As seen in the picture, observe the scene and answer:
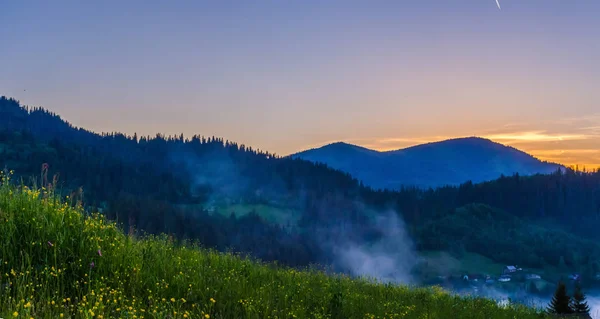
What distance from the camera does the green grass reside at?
760 cm

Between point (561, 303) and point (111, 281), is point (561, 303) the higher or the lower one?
the lower one

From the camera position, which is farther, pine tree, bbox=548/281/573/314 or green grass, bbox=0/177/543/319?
pine tree, bbox=548/281/573/314

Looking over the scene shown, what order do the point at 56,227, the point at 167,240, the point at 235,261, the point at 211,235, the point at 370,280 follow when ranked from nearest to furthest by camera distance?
the point at 56,227
the point at 235,261
the point at 167,240
the point at 370,280
the point at 211,235

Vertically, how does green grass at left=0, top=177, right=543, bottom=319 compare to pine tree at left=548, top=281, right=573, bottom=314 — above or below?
above

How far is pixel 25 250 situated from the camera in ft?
27.9

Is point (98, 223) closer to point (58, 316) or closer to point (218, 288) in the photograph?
point (218, 288)

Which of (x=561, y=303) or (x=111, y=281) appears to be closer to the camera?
(x=111, y=281)

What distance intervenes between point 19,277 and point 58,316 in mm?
1427

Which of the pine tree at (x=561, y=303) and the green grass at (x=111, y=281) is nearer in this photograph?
the green grass at (x=111, y=281)

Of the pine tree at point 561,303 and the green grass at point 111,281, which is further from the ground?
the green grass at point 111,281

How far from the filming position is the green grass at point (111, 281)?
24.9 feet

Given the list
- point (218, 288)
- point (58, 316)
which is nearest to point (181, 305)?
point (218, 288)

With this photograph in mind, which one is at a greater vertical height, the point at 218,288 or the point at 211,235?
the point at 218,288

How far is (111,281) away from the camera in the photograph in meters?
8.55
